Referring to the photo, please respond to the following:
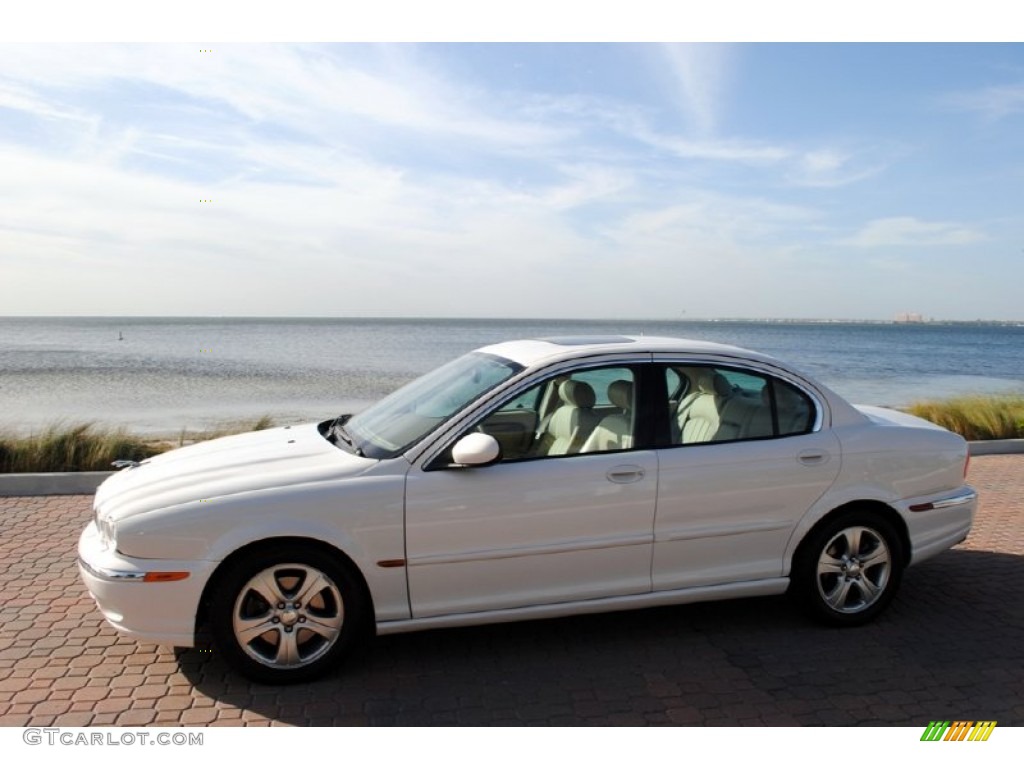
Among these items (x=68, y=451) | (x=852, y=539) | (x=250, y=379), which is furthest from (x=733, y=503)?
(x=250, y=379)

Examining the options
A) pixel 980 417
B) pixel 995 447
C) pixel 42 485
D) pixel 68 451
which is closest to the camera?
pixel 42 485

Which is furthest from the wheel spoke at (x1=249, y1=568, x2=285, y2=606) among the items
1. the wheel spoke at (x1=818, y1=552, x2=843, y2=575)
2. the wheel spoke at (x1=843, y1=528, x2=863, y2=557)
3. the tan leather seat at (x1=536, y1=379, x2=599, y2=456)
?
the wheel spoke at (x1=843, y1=528, x2=863, y2=557)

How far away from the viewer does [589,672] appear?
428 centimetres

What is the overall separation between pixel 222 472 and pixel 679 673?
2532mm

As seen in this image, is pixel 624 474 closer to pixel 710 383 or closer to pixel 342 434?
pixel 710 383

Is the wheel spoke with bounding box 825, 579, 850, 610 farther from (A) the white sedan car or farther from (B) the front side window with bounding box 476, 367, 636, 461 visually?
(B) the front side window with bounding box 476, 367, 636, 461

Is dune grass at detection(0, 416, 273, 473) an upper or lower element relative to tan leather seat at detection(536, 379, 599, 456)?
lower

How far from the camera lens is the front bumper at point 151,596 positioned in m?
3.91

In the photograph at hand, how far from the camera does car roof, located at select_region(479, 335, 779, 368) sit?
15.4 feet

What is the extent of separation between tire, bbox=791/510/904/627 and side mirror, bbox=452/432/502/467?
1966 millimetres

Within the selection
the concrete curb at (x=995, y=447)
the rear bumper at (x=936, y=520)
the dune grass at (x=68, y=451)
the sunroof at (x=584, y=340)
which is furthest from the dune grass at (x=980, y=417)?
the dune grass at (x=68, y=451)
